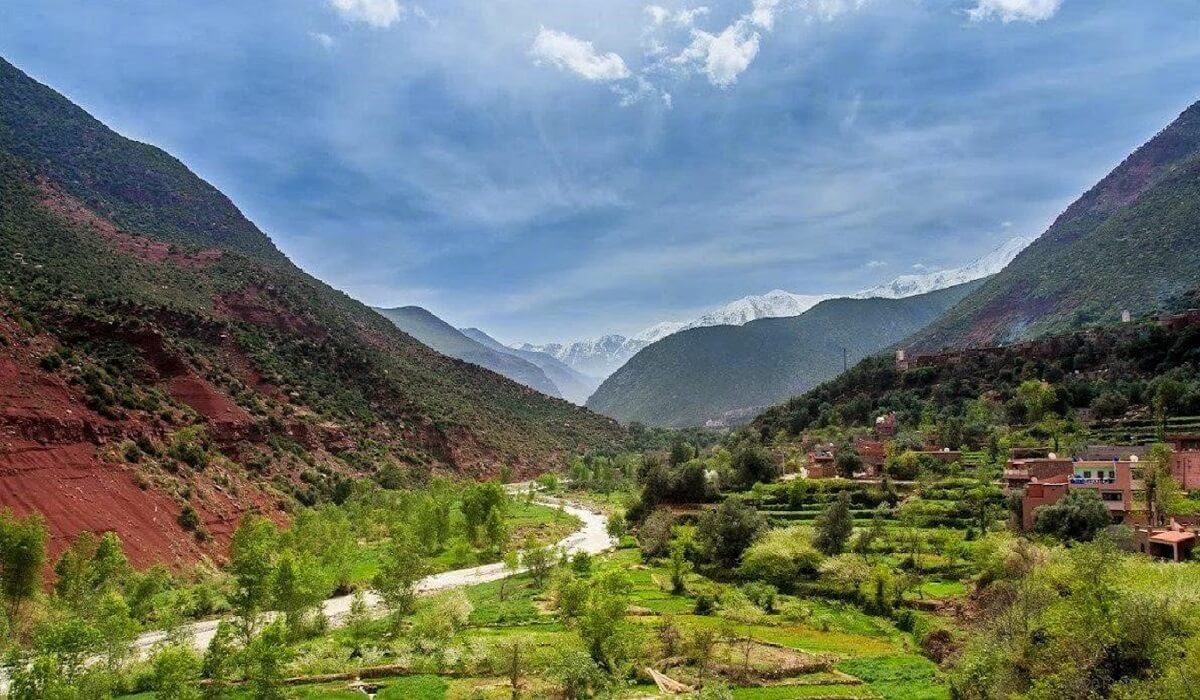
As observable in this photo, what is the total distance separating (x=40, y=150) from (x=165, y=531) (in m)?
98.4

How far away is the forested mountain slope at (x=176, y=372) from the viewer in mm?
56812

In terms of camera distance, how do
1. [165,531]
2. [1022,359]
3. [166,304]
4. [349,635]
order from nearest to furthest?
1. [349,635]
2. [165,531]
3. [166,304]
4. [1022,359]

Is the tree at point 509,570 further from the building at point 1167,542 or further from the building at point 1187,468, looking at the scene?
the building at point 1187,468

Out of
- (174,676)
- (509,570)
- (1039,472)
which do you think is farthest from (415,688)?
(1039,472)

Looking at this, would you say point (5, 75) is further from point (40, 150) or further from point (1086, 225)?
point (1086, 225)

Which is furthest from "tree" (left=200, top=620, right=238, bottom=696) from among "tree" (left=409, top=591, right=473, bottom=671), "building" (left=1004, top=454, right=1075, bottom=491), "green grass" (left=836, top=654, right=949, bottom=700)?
"building" (left=1004, top=454, right=1075, bottom=491)

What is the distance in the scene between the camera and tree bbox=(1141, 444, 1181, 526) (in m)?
48.0

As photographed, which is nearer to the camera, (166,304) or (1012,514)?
(1012,514)

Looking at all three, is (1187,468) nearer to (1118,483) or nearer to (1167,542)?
(1118,483)

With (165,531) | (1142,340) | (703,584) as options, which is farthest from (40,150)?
(1142,340)

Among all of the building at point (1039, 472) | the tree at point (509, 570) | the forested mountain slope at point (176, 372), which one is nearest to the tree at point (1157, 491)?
the building at point (1039, 472)

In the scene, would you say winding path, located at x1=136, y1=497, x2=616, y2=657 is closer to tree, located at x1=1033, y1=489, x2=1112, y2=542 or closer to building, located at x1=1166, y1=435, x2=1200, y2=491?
tree, located at x1=1033, y1=489, x2=1112, y2=542

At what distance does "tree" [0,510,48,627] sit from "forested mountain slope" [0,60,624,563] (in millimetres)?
11537

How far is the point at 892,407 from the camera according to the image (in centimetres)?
11544
